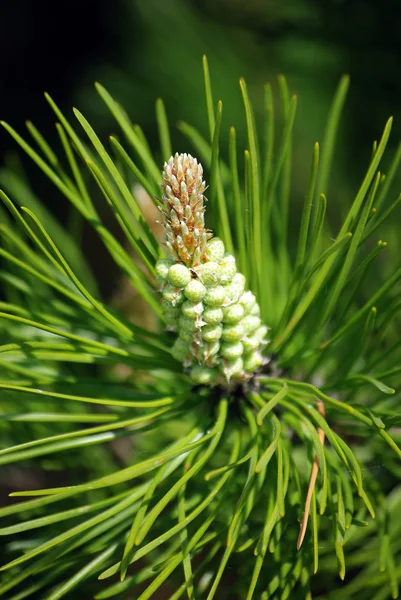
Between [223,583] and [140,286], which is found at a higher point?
[140,286]

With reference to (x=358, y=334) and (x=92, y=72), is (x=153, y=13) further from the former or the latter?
(x=358, y=334)

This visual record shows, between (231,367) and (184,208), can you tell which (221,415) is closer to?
(231,367)

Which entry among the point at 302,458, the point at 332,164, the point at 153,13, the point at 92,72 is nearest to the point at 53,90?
the point at 92,72

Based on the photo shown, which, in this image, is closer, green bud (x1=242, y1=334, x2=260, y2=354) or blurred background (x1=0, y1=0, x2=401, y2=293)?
green bud (x1=242, y1=334, x2=260, y2=354)

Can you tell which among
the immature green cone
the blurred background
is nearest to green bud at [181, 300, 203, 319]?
the immature green cone

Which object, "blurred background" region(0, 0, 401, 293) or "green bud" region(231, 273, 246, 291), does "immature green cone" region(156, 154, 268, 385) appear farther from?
"blurred background" region(0, 0, 401, 293)

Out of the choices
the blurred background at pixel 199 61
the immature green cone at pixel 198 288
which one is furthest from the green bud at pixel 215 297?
the blurred background at pixel 199 61
